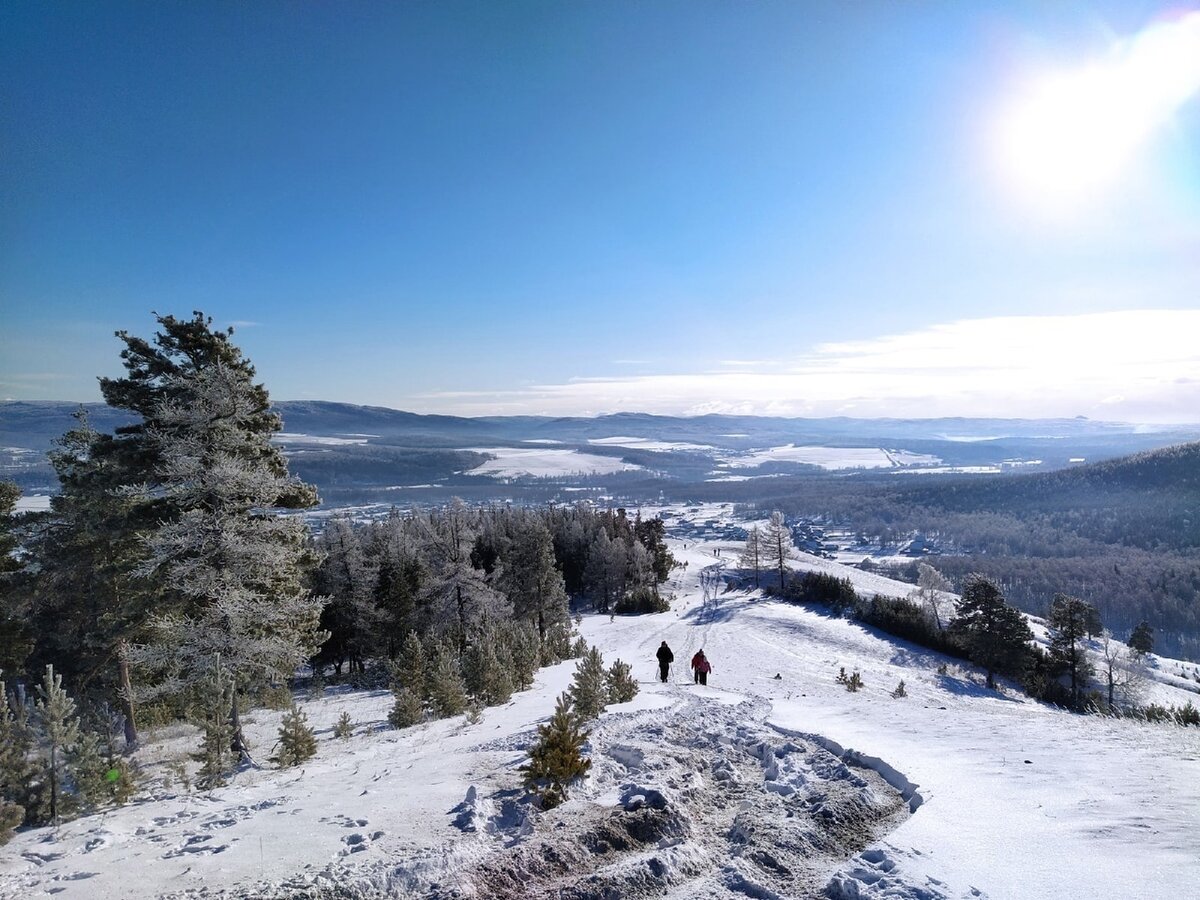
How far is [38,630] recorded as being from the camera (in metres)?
20.8

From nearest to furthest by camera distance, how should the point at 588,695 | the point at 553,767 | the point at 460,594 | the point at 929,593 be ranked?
the point at 553,767 < the point at 588,695 < the point at 460,594 < the point at 929,593

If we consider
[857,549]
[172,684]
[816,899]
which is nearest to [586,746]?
[816,899]

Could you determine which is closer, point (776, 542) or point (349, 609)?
point (349, 609)

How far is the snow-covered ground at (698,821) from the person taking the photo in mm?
5977

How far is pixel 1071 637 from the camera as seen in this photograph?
37000mm

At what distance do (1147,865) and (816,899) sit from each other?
297cm

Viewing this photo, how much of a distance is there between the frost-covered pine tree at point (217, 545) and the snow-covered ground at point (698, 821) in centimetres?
252

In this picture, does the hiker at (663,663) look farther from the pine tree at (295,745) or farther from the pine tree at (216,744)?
the pine tree at (216,744)

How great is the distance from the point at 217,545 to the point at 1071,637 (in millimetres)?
45486

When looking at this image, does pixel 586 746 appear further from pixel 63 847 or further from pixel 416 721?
pixel 416 721

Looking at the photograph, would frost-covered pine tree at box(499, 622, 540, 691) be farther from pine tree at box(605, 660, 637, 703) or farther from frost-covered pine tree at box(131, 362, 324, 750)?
frost-covered pine tree at box(131, 362, 324, 750)

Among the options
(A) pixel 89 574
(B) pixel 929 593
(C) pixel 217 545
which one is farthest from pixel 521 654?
(B) pixel 929 593

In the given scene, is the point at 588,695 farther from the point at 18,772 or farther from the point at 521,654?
the point at 521,654

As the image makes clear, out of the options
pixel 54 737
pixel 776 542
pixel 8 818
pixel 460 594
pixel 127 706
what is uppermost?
pixel 54 737
